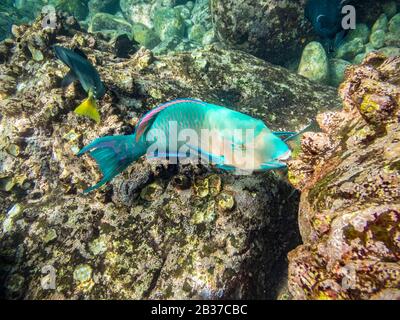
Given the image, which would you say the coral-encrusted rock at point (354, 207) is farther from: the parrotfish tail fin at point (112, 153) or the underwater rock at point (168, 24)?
the underwater rock at point (168, 24)

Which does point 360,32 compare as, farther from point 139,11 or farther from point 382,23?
point 139,11

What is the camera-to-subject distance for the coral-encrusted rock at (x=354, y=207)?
4.66ft

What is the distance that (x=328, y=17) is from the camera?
3.48 m

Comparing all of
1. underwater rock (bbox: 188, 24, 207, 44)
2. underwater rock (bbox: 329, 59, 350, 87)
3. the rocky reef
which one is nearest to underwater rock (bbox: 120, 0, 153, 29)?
underwater rock (bbox: 188, 24, 207, 44)

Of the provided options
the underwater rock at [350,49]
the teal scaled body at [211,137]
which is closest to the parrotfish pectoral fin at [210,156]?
the teal scaled body at [211,137]

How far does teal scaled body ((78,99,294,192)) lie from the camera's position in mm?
1572

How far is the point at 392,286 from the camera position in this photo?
133 centimetres

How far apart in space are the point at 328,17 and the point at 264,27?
2572 mm

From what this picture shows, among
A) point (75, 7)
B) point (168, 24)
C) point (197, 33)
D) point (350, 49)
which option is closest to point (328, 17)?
point (350, 49)

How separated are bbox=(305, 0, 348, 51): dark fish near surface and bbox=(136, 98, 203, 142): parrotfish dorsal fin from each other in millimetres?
2859

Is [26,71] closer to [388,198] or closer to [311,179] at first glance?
[311,179]

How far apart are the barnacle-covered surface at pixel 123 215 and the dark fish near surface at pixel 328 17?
47.8 inches
